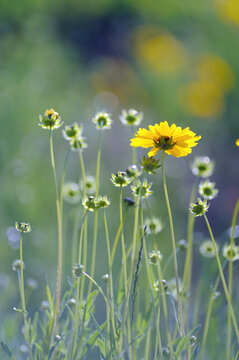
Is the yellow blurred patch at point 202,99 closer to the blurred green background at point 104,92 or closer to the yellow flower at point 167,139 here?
the blurred green background at point 104,92

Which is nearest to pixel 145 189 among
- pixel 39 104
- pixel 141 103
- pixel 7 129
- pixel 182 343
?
pixel 182 343

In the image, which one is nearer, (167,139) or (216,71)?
(167,139)

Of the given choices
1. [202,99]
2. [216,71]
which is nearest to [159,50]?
[216,71]

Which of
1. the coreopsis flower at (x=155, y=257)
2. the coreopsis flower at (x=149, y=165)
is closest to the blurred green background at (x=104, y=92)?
the coreopsis flower at (x=155, y=257)

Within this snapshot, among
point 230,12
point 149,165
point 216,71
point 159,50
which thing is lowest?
point 149,165

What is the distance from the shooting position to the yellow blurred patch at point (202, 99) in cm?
324

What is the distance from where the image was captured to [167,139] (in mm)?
612

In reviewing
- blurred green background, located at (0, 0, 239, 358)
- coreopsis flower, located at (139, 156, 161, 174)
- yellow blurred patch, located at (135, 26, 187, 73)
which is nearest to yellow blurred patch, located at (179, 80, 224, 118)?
blurred green background, located at (0, 0, 239, 358)

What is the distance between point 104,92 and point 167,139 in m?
3.00

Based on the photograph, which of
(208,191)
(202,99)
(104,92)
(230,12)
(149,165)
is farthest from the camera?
(230,12)

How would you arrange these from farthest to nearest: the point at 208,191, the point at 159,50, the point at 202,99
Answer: the point at 159,50
the point at 202,99
the point at 208,191

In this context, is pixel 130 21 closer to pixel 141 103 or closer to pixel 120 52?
pixel 120 52

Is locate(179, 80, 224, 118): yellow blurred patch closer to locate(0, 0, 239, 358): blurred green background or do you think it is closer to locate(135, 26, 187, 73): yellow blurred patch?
locate(0, 0, 239, 358): blurred green background

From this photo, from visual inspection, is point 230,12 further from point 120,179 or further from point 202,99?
point 120,179
